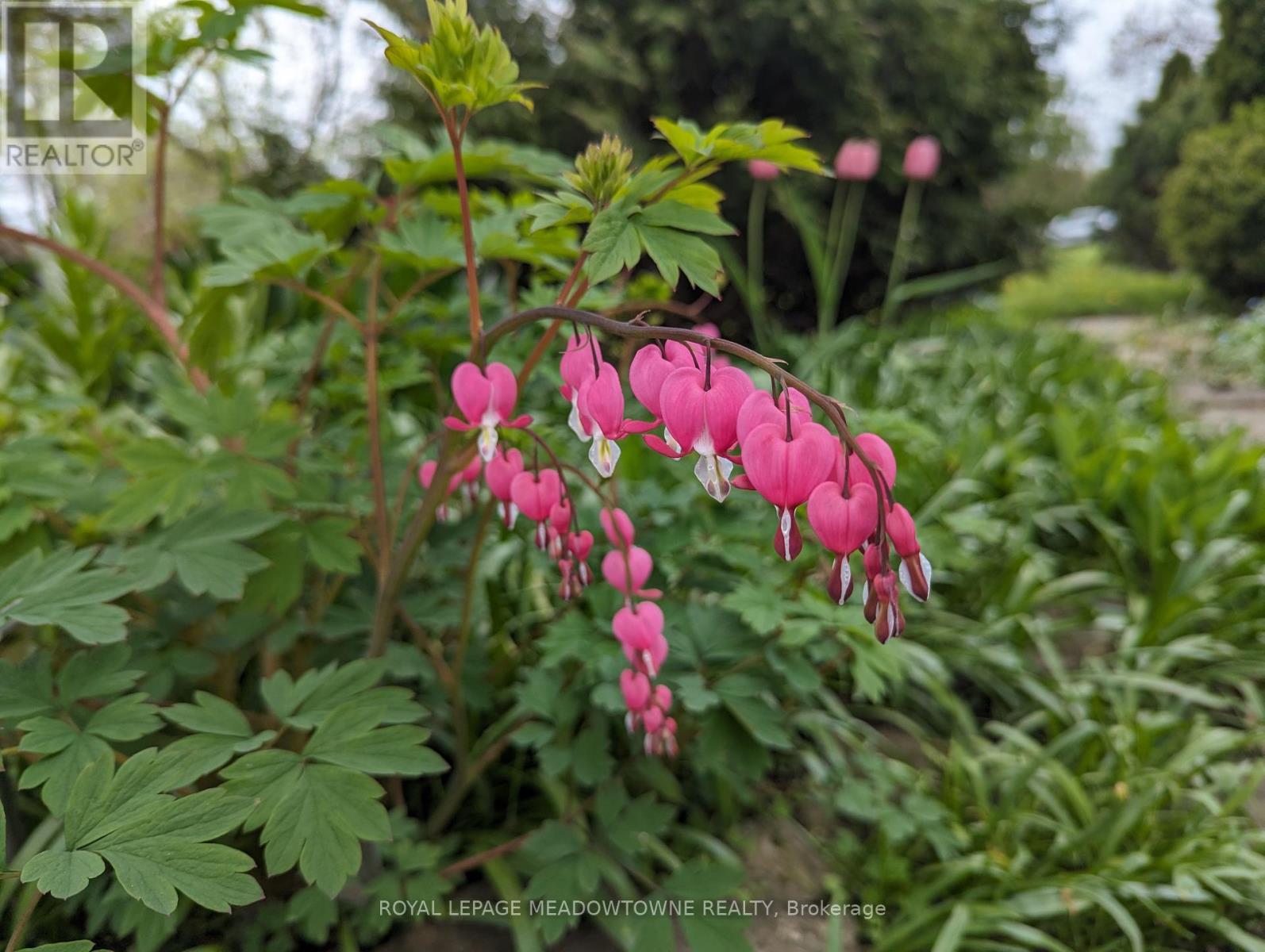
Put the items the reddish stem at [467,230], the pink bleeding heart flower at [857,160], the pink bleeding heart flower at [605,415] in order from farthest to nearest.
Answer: the pink bleeding heart flower at [857,160]
the reddish stem at [467,230]
the pink bleeding heart flower at [605,415]

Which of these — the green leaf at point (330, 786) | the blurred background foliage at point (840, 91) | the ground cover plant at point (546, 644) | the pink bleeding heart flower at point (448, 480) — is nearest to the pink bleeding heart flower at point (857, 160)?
the blurred background foliage at point (840, 91)

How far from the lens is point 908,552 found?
0.59 metres

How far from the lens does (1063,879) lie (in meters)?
1.34

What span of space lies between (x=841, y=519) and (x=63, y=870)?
710 millimetres

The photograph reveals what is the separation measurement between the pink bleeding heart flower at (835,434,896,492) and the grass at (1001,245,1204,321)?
9.80ft

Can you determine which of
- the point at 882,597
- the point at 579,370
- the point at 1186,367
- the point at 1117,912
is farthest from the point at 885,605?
the point at 1186,367

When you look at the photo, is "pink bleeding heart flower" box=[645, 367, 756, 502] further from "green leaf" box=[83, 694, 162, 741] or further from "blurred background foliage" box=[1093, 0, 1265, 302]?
"blurred background foliage" box=[1093, 0, 1265, 302]

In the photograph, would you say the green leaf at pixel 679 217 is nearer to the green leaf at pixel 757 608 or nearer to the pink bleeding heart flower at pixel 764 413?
the pink bleeding heart flower at pixel 764 413

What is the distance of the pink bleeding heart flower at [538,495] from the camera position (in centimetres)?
85

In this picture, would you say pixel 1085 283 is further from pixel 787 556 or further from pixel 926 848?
pixel 787 556

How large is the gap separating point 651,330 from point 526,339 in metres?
0.87

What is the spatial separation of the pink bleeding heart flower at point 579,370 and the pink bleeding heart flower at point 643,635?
0.93ft

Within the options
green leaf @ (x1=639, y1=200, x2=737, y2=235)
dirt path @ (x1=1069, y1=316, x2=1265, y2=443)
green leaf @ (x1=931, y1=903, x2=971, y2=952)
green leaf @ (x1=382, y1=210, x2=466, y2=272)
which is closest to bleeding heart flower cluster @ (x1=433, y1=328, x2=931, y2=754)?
green leaf @ (x1=639, y1=200, x2=737, y2=235)

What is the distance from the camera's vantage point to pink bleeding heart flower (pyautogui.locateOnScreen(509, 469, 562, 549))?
85 cm
